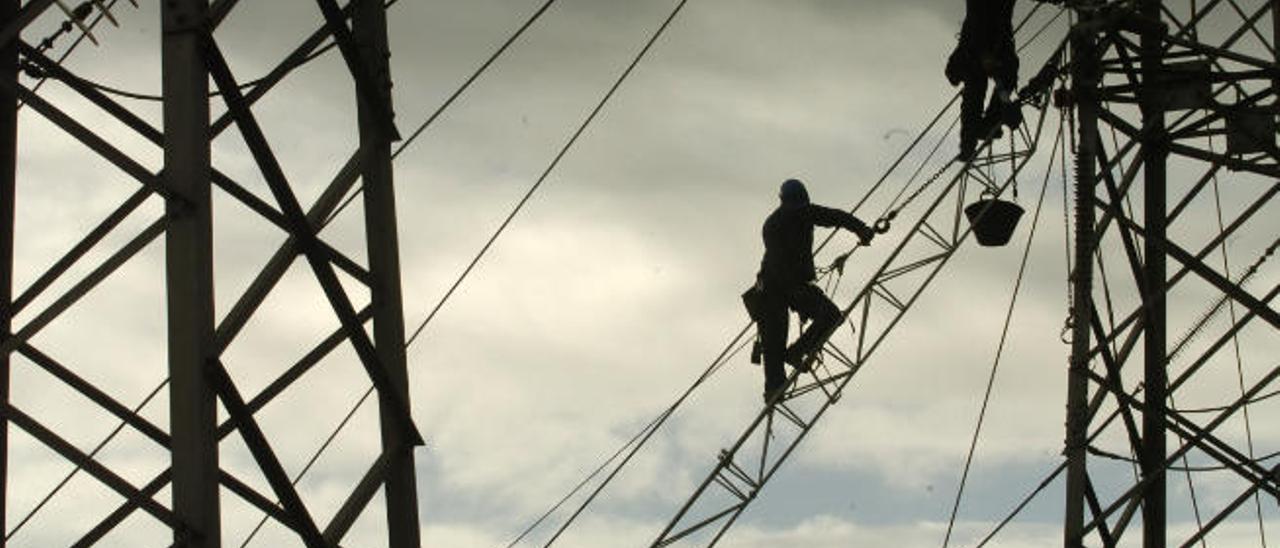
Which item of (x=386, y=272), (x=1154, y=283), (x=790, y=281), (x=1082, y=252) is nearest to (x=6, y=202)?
(x=386, y=272)

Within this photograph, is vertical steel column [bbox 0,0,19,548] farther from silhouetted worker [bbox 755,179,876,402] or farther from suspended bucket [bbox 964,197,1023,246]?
suspended bucket [bbox 964,197,1023,246]

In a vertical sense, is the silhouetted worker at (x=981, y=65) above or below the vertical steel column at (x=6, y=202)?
above

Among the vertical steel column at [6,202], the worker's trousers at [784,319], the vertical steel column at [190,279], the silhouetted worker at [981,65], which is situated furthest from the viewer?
the worker's trousers at [784,319]

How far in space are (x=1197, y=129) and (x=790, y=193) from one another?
9.92 feet

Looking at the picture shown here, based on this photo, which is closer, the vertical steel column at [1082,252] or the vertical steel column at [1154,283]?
the vertical steel column at [1082,252]

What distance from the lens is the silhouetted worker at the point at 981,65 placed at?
14.9 m

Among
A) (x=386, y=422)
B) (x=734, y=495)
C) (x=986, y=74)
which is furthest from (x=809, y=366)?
(x=386, y=422)

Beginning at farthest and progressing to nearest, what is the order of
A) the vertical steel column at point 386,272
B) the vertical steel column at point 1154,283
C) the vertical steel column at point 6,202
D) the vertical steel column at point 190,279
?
the vertical steel column at point 1154,283 < the vertical steel column at point 6,202 < the vertical steel column at point 386,272 < the vertical steel column at point 190,279

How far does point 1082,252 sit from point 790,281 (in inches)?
102

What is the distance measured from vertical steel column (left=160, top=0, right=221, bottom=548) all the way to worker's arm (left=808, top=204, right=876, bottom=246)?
260 inches

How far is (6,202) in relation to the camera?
1170 cm

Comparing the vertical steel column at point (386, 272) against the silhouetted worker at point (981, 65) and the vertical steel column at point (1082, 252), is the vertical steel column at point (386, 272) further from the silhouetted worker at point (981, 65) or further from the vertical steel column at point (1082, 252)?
the silhouetted worker at point (981, 65)

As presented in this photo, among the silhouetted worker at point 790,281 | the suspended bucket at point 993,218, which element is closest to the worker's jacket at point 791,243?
the silhouetted worker at point 790,281

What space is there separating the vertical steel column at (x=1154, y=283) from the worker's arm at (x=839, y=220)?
198 centimetres
